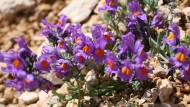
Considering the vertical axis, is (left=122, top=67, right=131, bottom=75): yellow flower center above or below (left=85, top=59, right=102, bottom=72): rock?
below

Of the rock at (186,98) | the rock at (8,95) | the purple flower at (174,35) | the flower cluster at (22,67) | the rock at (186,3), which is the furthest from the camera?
the rock at (8,95)

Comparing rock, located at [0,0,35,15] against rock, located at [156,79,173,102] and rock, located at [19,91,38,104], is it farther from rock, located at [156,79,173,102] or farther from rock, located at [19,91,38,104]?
rock, located at [156,79,173,102]

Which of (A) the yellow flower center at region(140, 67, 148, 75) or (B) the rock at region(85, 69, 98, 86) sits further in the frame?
(B) the rock at region(85, 69, 98, 86)

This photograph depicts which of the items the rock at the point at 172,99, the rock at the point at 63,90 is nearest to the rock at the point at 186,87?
the rock at the point at 172,99

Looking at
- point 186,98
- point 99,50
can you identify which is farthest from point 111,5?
point 186,98

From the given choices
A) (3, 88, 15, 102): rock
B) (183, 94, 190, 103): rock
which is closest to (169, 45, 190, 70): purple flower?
(183, 94, 190, 103): rock

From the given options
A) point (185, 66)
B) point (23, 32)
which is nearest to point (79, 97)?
point (185, 66)

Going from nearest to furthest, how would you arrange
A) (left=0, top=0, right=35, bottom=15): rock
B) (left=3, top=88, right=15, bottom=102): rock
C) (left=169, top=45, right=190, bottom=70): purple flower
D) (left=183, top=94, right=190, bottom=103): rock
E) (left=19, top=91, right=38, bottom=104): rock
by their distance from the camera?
(left=169, top=45, right=190, bottom=70): purple flower
(left=183, top=94, right=190, bottom=103): rock
(left=19, top=91, right=38, bottom=104): rock
(left=3, top=88, right=15, bottom=102): rock
(left=0, top=0, right=35, bottom=15): rock

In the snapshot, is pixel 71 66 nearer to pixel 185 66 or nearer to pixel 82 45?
pixel 82 45

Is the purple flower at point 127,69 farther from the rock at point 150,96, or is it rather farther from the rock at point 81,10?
the rock at point 81,10
